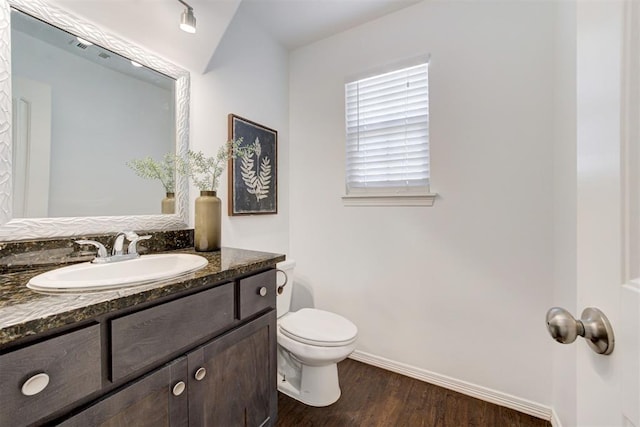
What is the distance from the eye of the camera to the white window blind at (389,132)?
1.81 metres

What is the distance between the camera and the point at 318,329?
159cm

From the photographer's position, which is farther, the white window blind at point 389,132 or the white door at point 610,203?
the white window blind at point 389,132

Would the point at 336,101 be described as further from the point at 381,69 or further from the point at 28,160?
the point at 28,160

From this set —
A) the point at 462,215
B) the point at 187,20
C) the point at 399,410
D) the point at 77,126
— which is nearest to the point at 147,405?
the point at 77,126

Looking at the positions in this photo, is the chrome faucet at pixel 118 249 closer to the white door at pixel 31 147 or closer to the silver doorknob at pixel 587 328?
the white door at pixel 31 147

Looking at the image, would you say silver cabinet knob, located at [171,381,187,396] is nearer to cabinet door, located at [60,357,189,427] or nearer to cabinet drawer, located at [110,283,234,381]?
cabinet door, located at [60,357,189,427]

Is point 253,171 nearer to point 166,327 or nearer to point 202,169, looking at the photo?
point 202,169

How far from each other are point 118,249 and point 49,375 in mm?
623

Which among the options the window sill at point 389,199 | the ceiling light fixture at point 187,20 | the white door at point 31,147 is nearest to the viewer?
the white door at point 31,147

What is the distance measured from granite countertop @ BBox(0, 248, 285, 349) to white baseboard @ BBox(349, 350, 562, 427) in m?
1.46

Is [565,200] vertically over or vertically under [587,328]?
over

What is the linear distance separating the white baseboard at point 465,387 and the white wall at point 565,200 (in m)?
0.11

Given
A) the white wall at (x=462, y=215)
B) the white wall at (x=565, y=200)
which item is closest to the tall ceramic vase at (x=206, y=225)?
the white wall at (x=462, y=215)

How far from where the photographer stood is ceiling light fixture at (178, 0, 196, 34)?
1272 mm
